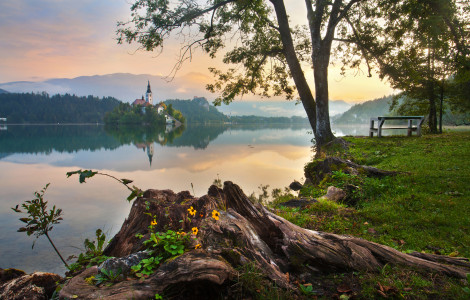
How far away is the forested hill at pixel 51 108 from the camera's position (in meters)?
168

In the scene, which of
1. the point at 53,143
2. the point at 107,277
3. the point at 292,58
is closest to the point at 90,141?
the point at 53,143

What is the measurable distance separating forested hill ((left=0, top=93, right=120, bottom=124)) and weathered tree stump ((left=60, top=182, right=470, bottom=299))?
196 meters

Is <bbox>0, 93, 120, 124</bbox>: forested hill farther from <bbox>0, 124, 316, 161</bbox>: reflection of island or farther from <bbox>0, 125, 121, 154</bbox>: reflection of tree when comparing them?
<bbox>0, 125, 121, 154</bbox>: reflection of tree

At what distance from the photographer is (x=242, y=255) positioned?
2643 mm

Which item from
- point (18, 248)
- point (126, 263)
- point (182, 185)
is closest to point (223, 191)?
point (126, 263)

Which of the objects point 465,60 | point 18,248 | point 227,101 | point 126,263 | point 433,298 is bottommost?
point 18,248

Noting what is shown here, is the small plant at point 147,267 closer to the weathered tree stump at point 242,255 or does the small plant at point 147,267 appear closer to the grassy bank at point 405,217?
the weathered tree stump at point 242,255

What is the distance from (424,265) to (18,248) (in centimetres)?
940

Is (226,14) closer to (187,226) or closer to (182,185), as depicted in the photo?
(182,185)

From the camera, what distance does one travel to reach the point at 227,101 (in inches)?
655

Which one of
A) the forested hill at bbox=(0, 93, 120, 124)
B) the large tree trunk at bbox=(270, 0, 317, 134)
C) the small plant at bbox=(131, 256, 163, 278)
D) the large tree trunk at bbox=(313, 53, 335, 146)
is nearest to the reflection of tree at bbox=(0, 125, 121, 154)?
the large tree trunk at bbox=(270, 0, 317, 134)

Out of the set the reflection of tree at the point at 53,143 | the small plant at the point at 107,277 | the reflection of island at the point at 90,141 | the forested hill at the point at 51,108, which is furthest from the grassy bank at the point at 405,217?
the forested hill at the point at 51,108

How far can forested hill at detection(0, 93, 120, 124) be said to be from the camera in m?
168

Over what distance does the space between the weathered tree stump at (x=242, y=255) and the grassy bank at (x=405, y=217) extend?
0.66 ft
